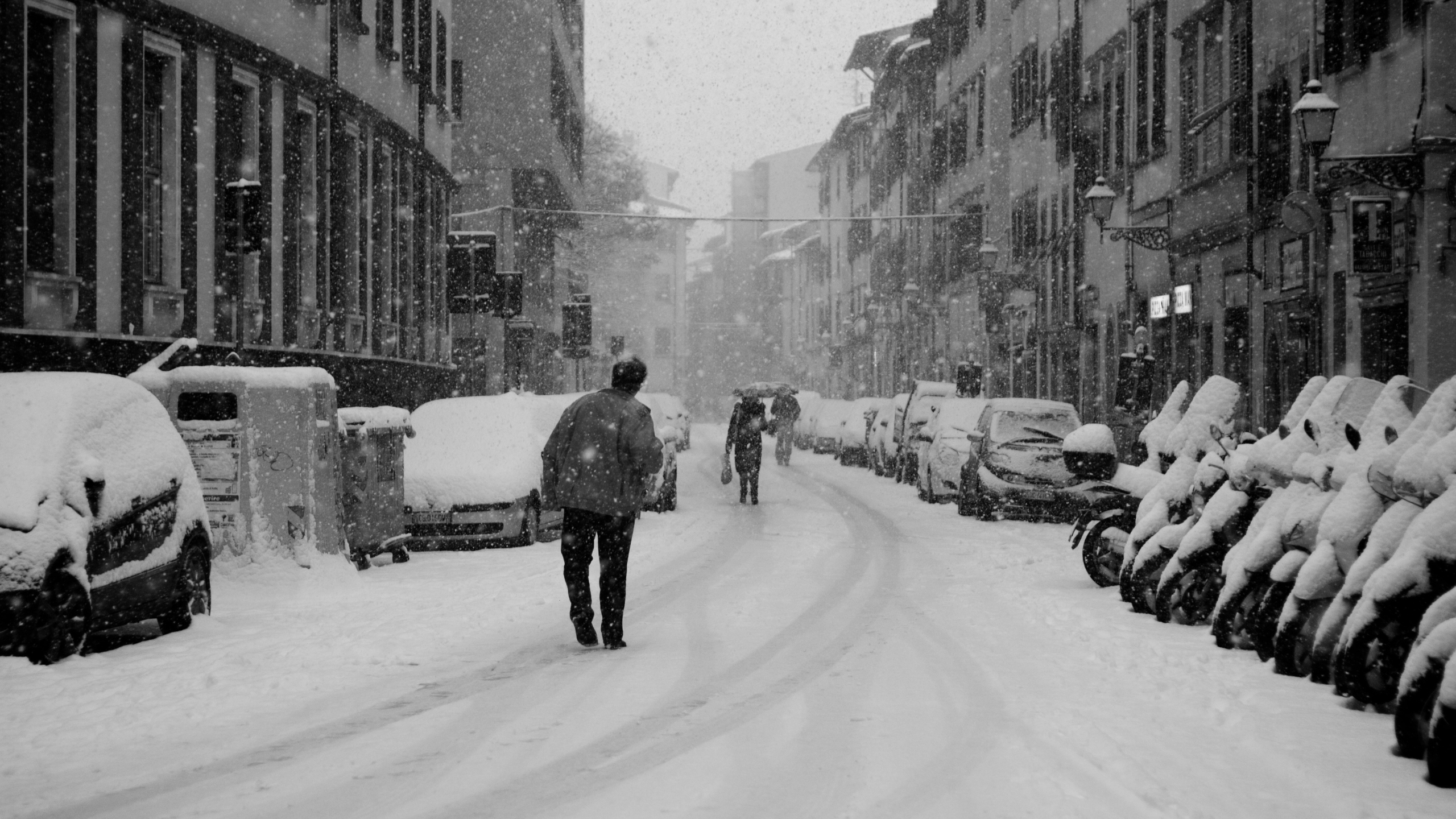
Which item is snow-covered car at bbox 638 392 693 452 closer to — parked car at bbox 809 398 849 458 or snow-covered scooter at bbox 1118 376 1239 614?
parked car at bbox 809 398 849 458

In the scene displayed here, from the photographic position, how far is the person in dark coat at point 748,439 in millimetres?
23172

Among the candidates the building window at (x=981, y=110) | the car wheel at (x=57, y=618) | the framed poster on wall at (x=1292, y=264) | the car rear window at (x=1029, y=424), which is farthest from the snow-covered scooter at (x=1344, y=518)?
the building window at (x=981, y=110)

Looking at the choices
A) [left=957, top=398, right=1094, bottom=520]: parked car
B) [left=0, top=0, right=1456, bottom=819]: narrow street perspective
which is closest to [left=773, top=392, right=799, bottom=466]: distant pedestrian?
[left=0, top=0, right=1456, bottom=819]: narrow street perspective

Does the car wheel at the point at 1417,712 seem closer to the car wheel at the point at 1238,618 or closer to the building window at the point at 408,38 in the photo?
the car wheel at the point at 1238,618

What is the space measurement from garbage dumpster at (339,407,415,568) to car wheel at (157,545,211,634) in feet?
9.58

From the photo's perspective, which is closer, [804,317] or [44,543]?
[44,543]

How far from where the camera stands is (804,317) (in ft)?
327

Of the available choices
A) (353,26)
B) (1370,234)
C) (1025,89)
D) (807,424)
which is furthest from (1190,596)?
(807,424)

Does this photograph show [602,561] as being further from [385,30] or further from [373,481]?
[385,30]

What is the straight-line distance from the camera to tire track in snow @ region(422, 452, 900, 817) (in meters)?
5.70

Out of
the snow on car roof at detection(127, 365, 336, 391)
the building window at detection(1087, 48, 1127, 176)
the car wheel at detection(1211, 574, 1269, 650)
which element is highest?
the building window at detection(1087, 48, 1127, 176)

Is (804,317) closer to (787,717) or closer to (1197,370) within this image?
(1197,370)

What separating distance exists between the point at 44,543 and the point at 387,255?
68.3 feet

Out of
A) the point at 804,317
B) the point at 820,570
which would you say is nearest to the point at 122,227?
the point at 820,570
